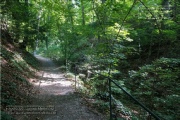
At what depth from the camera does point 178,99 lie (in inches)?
208

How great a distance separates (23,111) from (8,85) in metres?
1.82

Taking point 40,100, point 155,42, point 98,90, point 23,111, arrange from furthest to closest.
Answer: point 155,42, point 98,90, point 40,100, point 23,111

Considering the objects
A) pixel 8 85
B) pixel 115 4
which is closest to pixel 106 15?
pixel 115 4

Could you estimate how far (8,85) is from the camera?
276 inches

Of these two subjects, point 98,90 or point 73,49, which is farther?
point 73,49

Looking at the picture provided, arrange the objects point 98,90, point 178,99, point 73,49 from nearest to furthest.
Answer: point 178,99 → point 98,90 → point 73,49

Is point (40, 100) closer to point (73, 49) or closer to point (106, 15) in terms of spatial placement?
point (106, 15)

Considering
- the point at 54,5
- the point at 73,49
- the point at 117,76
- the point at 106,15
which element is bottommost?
the point at 117,76

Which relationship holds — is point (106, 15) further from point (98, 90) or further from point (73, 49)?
point (73, 49)

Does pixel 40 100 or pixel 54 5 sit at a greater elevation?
pixel 54 5

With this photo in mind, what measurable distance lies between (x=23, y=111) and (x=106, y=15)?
550 centimetres

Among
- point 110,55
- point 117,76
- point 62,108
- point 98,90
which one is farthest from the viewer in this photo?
point 117,76

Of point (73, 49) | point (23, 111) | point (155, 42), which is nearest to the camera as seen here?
point (23, 111)

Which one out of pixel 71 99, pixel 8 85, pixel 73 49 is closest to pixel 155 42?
pixel 73 49
